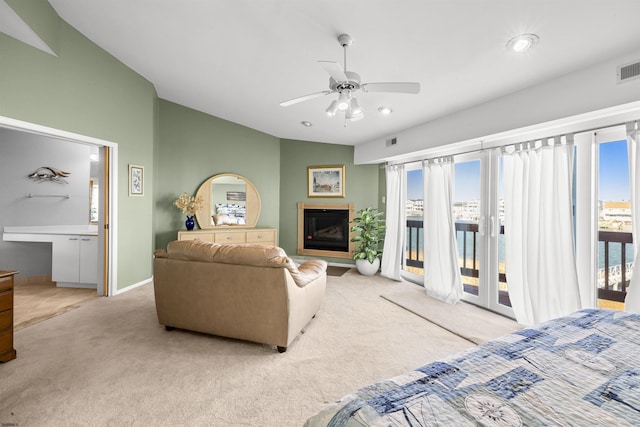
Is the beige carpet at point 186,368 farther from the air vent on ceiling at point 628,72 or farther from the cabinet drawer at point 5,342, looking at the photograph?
the air vent on ceiling at point 628,72

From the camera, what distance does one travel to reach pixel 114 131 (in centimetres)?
367

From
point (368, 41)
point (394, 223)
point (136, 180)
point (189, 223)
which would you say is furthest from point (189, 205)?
point (368, 41)

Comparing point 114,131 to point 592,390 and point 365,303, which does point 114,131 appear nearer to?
point 365,303

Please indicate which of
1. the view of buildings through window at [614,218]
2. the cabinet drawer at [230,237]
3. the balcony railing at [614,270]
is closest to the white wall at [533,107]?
the view of buildings through window at [614,218]

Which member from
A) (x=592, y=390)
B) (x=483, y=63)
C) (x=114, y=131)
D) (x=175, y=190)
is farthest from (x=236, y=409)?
(x=175, y=190)

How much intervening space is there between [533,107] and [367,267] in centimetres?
339

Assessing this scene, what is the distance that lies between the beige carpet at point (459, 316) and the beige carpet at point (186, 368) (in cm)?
15

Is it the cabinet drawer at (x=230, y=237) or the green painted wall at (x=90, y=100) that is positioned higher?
the green painted wall at (x=90, y=100)

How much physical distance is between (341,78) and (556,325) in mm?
2033

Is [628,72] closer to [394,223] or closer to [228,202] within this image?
[394,223]

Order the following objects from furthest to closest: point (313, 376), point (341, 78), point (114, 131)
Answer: point (114, 131), point (341, 78), point (313, 376)

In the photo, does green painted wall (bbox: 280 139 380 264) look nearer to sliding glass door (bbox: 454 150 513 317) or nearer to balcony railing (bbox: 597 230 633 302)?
sliding glass door (bbox: 454 150 513 317)

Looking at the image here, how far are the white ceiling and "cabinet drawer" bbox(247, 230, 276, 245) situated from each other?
98.9 inches

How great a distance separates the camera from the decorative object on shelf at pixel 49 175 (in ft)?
14.7
